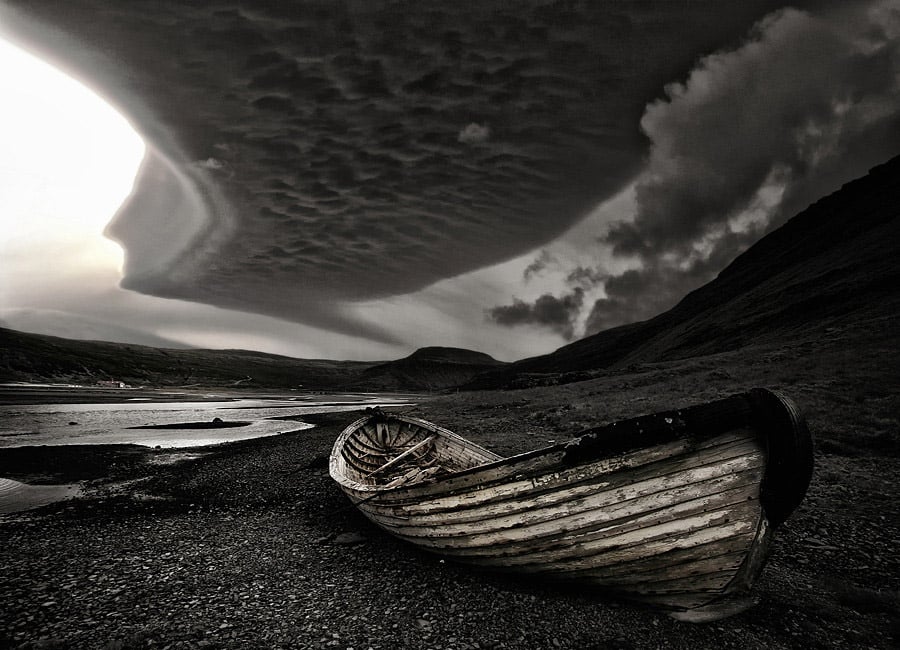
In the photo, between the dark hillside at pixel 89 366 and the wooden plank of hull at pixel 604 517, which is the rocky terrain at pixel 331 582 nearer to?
the wooden plank of hull at pixel 604 517

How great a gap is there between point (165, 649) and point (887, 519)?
13868mm

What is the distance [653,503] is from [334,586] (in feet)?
17.7

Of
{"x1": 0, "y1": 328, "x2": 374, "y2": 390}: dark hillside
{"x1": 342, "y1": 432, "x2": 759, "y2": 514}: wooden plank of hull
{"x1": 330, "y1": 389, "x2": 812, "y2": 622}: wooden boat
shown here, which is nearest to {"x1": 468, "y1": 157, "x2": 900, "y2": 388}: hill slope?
{"x1": 330, "y1": 389, "x2": 812, "y2": 622}: wooden boat

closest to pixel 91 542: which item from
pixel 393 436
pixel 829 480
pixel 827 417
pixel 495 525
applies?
pixel 393 436

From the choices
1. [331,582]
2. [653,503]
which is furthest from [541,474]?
[331,582]

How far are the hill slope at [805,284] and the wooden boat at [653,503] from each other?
155 ft

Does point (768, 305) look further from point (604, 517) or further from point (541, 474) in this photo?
point (541, 474)

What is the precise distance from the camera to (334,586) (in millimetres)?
6984

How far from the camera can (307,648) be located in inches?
209

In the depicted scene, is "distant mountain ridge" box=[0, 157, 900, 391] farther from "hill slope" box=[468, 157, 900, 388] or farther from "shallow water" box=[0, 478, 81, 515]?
"shallow water" box=[0, 478, 81, 515]

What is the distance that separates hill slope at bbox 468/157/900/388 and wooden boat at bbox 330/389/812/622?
47.4 meters

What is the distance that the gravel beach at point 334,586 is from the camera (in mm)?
5492

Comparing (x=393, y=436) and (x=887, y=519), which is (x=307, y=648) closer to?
(x=393, y=436)

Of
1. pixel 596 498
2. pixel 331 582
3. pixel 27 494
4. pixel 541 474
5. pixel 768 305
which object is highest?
pixel 768 305
